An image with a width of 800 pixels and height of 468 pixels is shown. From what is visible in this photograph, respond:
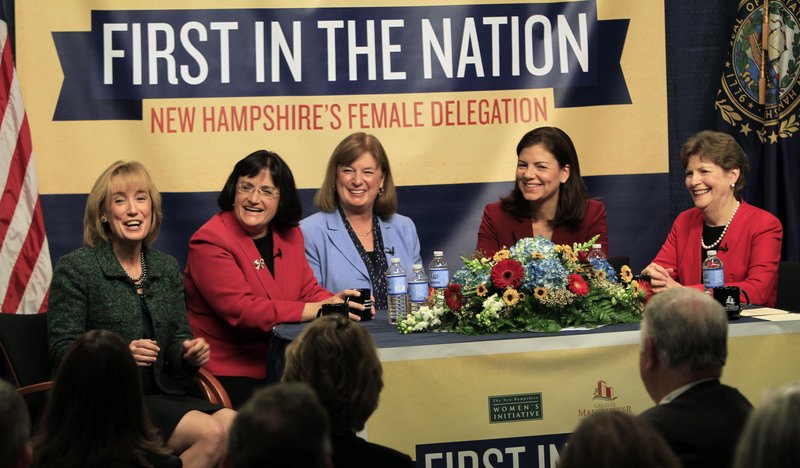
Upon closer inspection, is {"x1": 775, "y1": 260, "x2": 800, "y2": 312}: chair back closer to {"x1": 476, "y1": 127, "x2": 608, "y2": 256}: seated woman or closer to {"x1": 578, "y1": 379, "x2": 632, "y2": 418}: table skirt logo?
{"x1": 476, "y1": 127, "x2": 608, "y2": 256}: seated woman

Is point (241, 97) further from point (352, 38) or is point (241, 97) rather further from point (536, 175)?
point (536, 175)

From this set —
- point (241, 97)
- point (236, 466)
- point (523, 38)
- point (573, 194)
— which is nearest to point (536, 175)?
point (573, 194)

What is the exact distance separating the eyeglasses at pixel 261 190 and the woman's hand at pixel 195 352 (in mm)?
768

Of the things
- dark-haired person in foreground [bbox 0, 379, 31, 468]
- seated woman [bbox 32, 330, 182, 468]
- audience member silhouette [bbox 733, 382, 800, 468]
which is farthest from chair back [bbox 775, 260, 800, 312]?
dark-haired person in foreground [bbox 0, 379, 31, 468]

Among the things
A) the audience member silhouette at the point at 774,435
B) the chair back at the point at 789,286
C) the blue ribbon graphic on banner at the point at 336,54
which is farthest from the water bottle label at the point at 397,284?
the audience member silhouette at the point at 774,435

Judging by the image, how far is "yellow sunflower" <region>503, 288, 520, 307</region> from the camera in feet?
12.1

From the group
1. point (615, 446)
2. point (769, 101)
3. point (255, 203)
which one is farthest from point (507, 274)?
point (769, 101)

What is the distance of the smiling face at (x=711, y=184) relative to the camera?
4586mm

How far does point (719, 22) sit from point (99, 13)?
3381 mm

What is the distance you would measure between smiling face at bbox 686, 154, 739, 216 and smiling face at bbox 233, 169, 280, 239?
1.87 metres

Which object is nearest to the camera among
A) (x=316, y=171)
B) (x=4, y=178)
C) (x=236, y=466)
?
(x=236, y=466)

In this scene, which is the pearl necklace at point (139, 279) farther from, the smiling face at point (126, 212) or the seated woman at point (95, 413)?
the seated woman at point (95, 413)

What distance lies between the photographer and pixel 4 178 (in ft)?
17.1

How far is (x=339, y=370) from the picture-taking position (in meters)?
2.44
